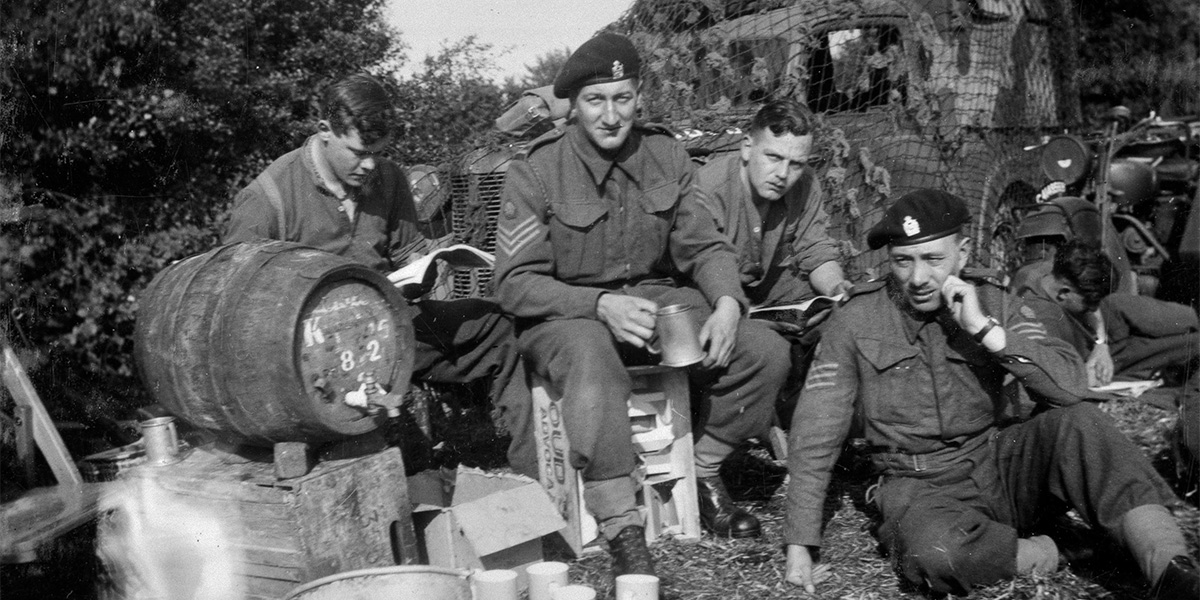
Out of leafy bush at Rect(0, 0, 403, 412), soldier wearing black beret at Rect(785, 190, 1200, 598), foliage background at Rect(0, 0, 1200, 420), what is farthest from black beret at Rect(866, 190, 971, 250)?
leafy bush at Rect(0, 0, 403, 412)

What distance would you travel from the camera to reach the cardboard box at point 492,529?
3.33 m

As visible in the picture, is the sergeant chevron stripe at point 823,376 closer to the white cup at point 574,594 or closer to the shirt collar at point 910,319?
the shirt collar at point 910,319

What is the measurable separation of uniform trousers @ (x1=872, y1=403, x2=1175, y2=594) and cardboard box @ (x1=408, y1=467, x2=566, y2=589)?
1.15m

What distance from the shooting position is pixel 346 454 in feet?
10.9

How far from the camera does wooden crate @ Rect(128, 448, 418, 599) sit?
309 centimetres

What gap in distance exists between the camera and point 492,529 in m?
3.33

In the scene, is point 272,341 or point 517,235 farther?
point 517,235

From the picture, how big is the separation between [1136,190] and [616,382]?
6.13m

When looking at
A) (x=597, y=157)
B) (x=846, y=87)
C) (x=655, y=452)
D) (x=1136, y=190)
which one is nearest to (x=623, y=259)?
(x=597, y=157)

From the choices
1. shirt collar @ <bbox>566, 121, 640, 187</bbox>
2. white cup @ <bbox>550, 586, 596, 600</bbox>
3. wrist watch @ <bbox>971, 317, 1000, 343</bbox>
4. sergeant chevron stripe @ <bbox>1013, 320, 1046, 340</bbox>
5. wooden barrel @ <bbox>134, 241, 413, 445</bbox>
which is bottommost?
white cup @ <bbox>550, 586, 596, 600</bbox>

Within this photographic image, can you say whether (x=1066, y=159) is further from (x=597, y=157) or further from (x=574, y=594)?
(x=574, y=594)

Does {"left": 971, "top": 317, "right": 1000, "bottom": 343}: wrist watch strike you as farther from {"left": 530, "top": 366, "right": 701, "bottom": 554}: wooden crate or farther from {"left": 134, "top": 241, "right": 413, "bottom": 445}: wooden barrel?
{"left": 134, "top": 241, "right": 413, "bottom": 445}: wooden barrel

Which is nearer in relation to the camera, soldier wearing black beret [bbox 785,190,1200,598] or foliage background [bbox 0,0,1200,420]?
soldier wearing black beret [bbox 785,190,1200,598]

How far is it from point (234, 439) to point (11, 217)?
2.28 metres
